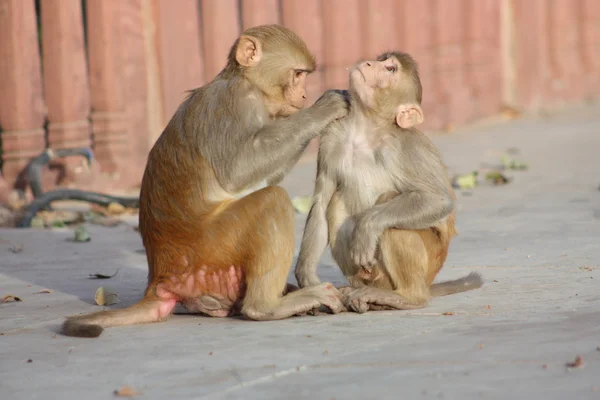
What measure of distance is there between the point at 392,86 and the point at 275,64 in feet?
1.57

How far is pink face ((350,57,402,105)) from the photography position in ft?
15.3

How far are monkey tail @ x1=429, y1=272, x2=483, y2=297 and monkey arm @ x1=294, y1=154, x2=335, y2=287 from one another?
0.49 metres

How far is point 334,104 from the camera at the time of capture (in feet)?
15.5

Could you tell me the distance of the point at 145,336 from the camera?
13.4 feet

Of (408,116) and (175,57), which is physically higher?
(408,116)

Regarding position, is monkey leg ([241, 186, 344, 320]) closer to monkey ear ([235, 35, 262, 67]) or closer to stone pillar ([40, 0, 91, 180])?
monkey ear ([235, 35, 262, 67])

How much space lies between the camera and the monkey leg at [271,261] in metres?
4.24

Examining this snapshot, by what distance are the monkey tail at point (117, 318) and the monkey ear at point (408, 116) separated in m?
1.15

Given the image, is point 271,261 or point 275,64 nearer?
point 271,261

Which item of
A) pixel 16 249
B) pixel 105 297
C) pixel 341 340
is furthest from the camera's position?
pixel 16 249

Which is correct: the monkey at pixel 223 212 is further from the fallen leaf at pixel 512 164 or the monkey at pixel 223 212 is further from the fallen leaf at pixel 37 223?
the fallen leaf at pixel 512 164

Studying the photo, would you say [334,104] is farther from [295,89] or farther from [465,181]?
[465,181]

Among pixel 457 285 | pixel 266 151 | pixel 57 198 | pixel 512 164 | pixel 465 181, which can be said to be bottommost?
pixel 512 164

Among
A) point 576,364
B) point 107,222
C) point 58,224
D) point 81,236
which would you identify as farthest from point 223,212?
point 58,224
